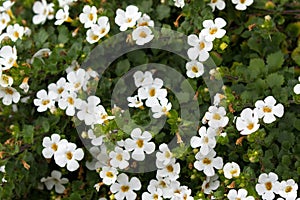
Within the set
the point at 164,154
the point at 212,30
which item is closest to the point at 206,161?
the point at 164,154

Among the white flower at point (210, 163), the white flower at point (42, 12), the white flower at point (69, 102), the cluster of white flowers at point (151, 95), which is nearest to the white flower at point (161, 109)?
the cluster of white flowers at point (151, 95)

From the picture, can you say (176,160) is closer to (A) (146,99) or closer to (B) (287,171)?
(A) (146,99)

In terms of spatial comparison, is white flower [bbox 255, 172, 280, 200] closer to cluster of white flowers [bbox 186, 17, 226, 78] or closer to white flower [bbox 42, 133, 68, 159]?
cluster of white flowers [bbox 186, 17, 226, 78]

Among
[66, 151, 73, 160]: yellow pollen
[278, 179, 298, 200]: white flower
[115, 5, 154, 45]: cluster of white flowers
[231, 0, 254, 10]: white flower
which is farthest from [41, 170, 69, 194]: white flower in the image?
[231, 0, 254, 10]: white flower

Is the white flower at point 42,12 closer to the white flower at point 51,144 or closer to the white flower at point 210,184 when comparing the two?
the white flower at point 51,144

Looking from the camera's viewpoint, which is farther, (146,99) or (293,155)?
(146,99)

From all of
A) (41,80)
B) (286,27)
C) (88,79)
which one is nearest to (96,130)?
(88,79)

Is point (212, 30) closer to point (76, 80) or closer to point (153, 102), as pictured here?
point (153, 102)
